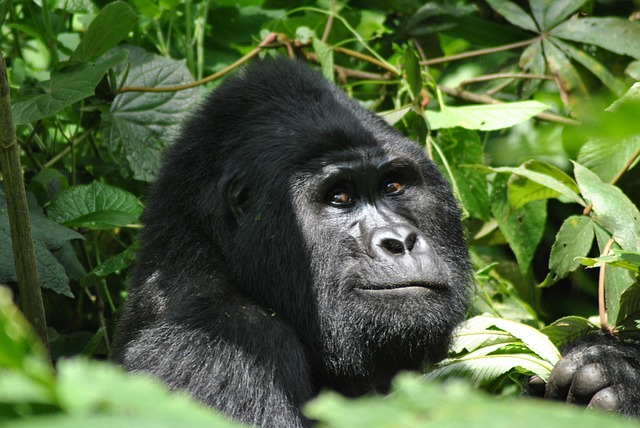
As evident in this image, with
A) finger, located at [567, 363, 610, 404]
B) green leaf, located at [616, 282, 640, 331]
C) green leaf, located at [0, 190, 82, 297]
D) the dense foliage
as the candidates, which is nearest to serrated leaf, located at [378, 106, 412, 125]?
the dense foliage

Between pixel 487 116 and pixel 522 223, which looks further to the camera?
pixel 522 223

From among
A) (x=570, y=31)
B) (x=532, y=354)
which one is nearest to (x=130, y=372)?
(x=532, y=354)

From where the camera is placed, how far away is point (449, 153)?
13.8ft

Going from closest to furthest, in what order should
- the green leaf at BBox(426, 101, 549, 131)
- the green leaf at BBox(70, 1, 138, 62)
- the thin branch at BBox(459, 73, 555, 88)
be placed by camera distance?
the green leaf at BBox(70, 1, 138, 62)
the green leaf at BBox(426, 101, 549, 131)
the thin branch at BBox(459, 73, 555, 88)

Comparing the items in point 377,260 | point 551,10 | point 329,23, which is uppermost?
point 551,10

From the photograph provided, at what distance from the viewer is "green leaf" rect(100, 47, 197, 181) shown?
3914 millimetres

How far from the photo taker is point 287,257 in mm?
2834

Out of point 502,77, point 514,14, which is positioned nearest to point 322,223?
point 502,77

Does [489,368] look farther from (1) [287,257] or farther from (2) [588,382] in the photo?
Answer: (1) [287,257]

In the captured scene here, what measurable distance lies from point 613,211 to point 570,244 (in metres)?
0.33

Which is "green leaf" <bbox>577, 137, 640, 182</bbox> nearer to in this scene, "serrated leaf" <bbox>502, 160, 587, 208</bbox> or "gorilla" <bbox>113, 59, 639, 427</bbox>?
Answer: "serrated leaf" <bbox>502, 160, 587, 208</bbox>

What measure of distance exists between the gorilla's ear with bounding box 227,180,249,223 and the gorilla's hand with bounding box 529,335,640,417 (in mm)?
1157

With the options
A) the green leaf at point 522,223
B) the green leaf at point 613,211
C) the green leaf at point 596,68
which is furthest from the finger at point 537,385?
the green leaf at point 596,68

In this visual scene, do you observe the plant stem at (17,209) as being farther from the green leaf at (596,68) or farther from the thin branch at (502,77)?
the green leaf at (596,68)
